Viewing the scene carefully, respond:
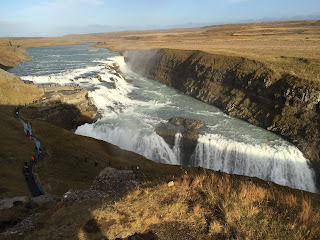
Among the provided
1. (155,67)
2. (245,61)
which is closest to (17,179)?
(245,61)

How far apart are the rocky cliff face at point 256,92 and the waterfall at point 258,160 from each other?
2054 millimetres

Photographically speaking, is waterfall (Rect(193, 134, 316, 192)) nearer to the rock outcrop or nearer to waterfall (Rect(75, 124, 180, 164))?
the rock outcrop

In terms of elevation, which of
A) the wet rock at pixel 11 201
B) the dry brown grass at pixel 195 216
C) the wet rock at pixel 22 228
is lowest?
the wet rock at pixel 11 201

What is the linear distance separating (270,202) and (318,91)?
34.6m

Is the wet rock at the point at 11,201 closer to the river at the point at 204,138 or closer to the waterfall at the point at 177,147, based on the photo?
the river at the point at 204,138

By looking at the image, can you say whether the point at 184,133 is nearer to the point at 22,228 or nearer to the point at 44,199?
the point at 44,199

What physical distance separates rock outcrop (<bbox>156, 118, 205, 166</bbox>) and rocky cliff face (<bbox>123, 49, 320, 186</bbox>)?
12091 mm

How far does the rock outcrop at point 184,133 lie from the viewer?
3447cm

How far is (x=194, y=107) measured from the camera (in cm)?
4931

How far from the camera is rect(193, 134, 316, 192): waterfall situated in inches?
1186

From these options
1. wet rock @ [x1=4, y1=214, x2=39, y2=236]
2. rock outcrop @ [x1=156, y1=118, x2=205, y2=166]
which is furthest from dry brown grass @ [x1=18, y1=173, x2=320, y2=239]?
rock outcrop @ [x1=156, y1=118, x2=205, y2=166]

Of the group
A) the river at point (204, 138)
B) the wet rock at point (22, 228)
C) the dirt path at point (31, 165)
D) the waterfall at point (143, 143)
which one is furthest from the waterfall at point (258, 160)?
the wet rock at point (22, 228)

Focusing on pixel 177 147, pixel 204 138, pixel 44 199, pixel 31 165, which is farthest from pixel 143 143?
pixel 44 199

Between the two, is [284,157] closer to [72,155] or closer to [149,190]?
[149,190]
